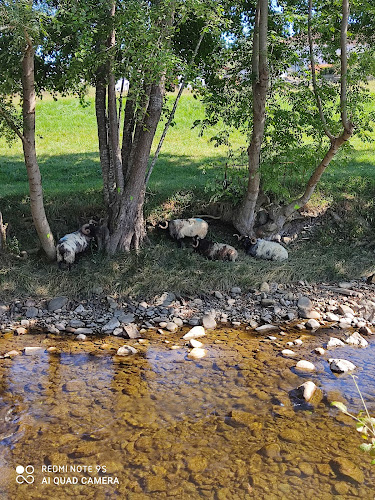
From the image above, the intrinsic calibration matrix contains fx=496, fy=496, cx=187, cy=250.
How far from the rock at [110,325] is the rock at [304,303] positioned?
2.75 m

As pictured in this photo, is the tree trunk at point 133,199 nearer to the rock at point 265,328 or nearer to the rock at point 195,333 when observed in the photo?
the rock at point 195,333

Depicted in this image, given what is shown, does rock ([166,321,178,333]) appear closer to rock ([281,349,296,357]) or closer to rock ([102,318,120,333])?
rock ([102,318,120,333])

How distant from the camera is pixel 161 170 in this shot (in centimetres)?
1148

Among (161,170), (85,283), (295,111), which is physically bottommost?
(85,283)

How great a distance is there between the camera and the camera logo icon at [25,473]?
4.01 m

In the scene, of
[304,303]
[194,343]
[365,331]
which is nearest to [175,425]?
[194,343]

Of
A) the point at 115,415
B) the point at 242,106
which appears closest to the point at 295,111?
the point at 242,106

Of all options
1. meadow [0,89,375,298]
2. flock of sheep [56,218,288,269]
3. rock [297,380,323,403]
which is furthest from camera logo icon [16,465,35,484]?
flock of sheep [56,218,288,269]

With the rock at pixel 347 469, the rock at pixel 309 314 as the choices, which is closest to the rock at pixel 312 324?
the rock at pixel 309 314

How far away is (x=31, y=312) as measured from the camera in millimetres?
7145

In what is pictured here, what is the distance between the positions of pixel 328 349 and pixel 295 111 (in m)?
4.36

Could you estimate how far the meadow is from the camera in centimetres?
770

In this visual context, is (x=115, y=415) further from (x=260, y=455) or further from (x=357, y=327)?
(x=357, y=327)

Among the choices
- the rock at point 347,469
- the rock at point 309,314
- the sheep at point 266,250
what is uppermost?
the sheep at point 266,250
